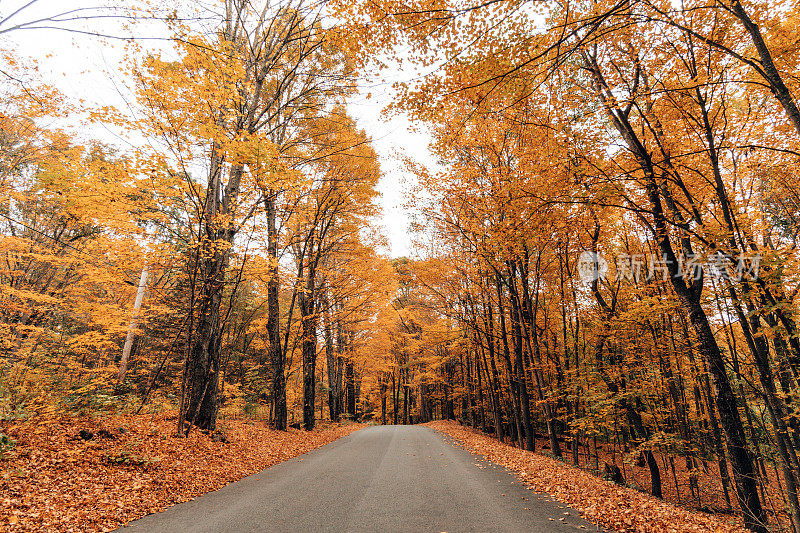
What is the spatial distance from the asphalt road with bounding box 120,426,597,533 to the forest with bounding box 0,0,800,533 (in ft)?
9.51

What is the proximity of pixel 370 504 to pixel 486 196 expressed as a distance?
898cm

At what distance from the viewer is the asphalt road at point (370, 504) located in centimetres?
393

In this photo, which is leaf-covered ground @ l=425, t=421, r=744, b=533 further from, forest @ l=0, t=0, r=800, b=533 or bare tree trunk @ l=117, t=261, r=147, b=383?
bare tree trunk @ l=117, t=261, r=147, b=383

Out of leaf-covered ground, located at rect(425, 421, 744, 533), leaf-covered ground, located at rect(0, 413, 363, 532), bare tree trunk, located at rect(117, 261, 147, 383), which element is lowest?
leaf-covered ground, located at rect(425, 421, 744, 533)

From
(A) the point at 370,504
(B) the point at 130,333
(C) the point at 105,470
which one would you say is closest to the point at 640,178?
(A) the point at 370,504

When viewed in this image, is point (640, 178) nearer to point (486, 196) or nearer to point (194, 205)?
point (486, 196)

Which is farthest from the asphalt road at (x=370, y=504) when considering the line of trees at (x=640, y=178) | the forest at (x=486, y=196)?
the line of trees at (x=640, y=178)

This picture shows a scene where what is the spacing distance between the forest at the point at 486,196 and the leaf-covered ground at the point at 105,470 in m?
0.51

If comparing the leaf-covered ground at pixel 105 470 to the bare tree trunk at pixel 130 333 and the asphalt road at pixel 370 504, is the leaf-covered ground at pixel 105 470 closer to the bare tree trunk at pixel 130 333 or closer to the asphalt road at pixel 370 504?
the asphalt road at pixel 370 504

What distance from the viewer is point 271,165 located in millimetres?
7285

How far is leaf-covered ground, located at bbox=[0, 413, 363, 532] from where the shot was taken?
3768 mm

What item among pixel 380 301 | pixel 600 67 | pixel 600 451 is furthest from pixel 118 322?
pixel 600 451

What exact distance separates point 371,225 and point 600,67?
1009cm

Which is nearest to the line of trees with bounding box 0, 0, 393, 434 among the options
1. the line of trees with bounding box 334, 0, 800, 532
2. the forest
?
the forest
